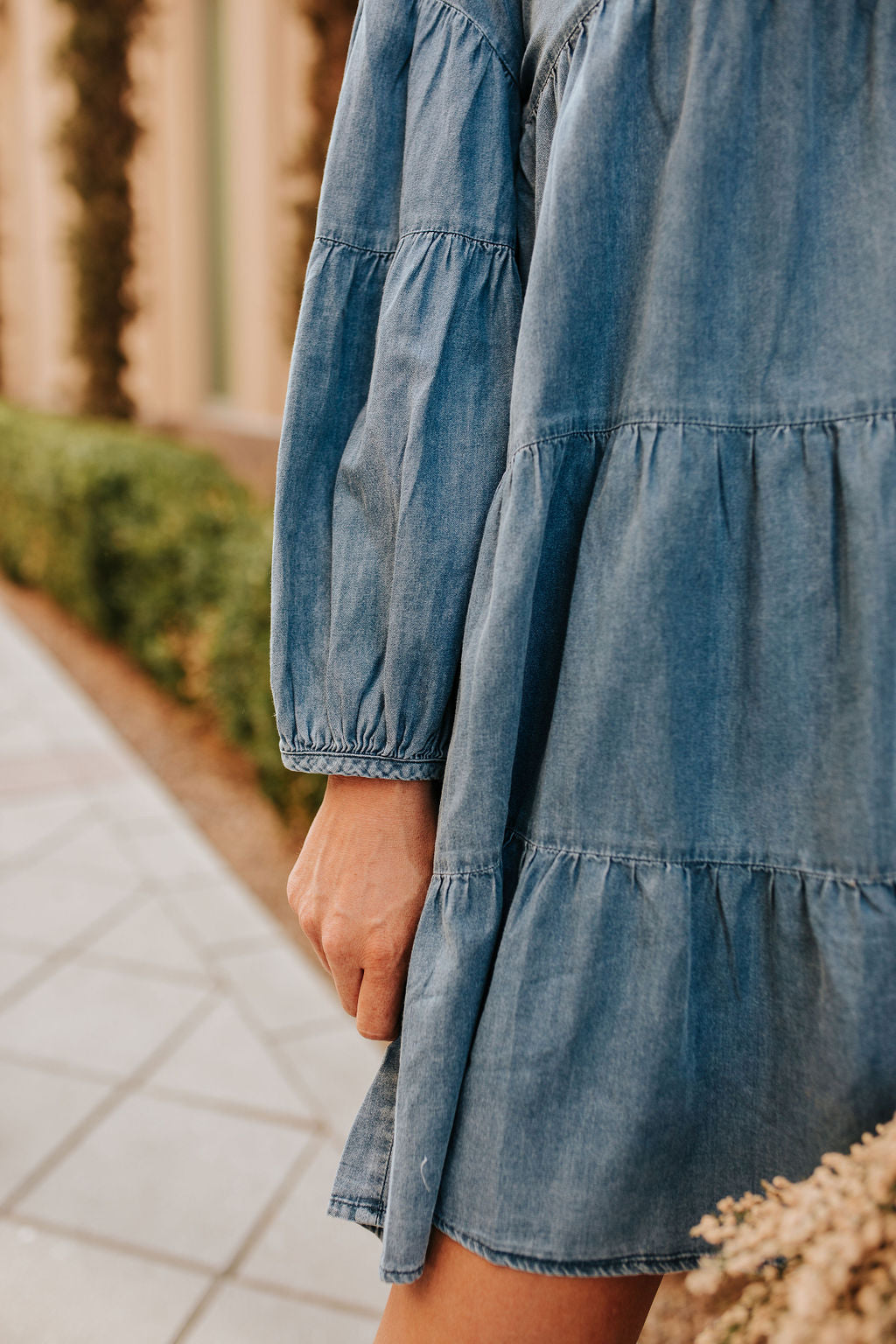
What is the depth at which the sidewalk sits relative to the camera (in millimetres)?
2105

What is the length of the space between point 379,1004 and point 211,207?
972 cm

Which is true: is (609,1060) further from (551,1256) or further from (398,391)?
(398,391)

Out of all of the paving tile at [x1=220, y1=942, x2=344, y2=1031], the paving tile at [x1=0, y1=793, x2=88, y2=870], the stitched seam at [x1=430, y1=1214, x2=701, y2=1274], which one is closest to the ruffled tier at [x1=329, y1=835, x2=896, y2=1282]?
the stitched seam at [x1=430, y1=1214, x2=701, y2=1274]

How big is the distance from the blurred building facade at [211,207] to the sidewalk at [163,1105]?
403 centimetres

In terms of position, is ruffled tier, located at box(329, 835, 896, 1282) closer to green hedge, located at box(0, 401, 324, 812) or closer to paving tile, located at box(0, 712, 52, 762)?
green hedge, located at box(0, 401, 324, 812)

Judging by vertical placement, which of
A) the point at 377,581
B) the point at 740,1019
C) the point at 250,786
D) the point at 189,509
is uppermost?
the point at 377,581

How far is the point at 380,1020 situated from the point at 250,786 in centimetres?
377

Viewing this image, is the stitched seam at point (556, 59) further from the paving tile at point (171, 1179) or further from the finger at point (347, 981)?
the paving tile at point (171, 1179)

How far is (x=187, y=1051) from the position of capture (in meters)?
2.82

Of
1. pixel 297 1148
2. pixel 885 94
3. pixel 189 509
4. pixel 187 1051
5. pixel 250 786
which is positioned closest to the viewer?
pixel 885 94

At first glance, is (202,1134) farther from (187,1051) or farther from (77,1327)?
(77,1327)

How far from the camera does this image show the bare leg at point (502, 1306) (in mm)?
896

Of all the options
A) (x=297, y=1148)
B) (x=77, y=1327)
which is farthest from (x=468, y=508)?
(x=297, y=1148)

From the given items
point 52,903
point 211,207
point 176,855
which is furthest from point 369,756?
point 211,207
